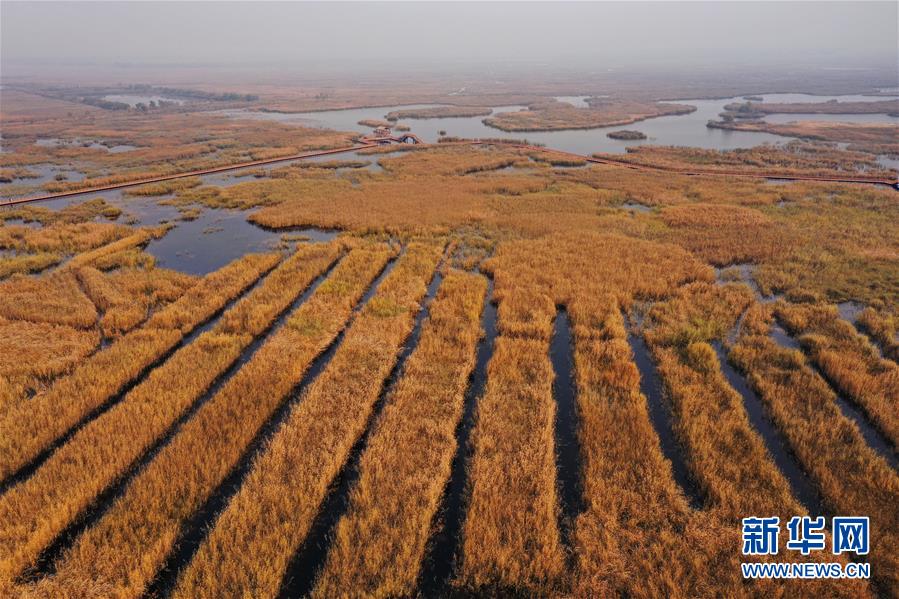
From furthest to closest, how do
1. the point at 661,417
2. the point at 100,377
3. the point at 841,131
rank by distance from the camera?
the point at 841,131, the point at 100,377, the point at 661,417

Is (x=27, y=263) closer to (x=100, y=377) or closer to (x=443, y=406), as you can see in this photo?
(x=100, y=377)

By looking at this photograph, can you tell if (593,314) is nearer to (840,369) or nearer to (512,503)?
(840,369)

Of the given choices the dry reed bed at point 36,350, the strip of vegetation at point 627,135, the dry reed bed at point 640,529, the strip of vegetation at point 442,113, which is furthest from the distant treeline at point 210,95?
the dry reed bed at point 640,529

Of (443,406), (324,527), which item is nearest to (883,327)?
(443,406)

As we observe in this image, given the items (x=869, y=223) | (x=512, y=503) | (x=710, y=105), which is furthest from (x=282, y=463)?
(x=710, y=105)

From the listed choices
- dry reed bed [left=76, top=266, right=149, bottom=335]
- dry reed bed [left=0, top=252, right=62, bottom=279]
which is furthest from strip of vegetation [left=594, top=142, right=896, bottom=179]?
dry reed bed [left=0, top=252, right=62, bottom=279]

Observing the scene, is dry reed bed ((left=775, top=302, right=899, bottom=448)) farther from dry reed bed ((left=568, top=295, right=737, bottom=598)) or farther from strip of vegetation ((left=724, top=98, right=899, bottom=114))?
strip of vegetation ((left=724, top=98, right=899, bottom=114))

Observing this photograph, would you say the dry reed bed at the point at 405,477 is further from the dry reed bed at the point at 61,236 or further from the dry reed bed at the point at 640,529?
the dry reed bed at the point at 61,236
